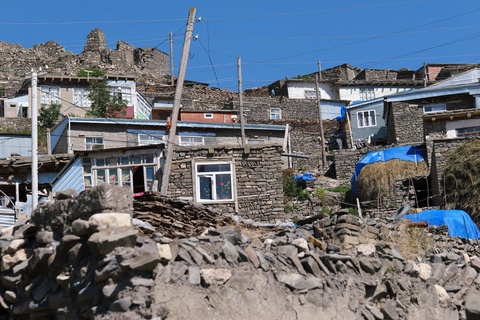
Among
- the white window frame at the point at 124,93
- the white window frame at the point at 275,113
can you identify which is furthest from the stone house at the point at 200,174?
the white window frame at the point at 275,113

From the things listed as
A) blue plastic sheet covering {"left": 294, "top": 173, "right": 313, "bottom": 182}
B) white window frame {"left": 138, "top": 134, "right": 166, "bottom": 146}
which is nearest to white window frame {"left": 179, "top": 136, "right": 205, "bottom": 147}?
white window frame {"left": 138, "top": 134, "right": 166, "bottom": 146}

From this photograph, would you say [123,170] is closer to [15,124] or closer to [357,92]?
[15,124]

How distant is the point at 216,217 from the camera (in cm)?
1115

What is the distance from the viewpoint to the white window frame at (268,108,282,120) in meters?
45.7

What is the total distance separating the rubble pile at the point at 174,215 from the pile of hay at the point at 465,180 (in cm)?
1094

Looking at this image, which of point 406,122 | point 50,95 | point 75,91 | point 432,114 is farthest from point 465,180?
point 50,95

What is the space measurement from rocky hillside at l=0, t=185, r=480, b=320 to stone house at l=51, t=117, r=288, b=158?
2033cm

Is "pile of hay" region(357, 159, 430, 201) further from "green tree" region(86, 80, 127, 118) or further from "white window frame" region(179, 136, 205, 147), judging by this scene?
"green tree" region(86, 80, 127, 118)

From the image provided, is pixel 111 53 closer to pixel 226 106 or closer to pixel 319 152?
pixel 226 106

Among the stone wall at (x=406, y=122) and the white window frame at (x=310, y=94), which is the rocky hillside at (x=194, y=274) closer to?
the stone wall at (x=406, y=122)

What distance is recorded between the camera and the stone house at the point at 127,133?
92.0 feet

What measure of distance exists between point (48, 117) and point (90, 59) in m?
19.0

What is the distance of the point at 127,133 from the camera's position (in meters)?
28.7

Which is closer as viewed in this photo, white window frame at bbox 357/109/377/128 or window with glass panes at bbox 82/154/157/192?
window with glass panes at bbox 82/154/157/192
